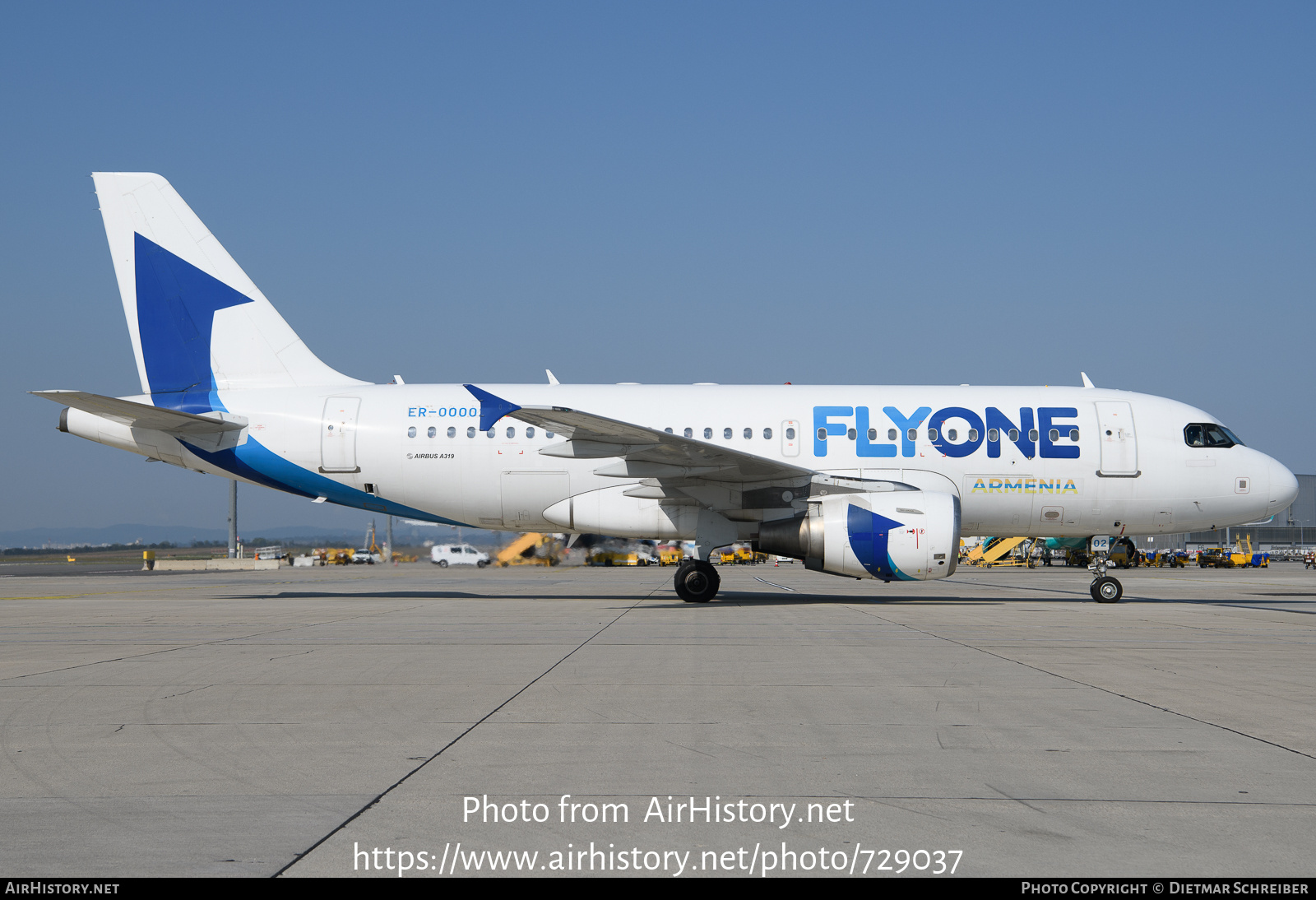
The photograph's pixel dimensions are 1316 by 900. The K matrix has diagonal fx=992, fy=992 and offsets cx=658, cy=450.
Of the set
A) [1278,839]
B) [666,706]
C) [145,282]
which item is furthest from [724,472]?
[1278,839]

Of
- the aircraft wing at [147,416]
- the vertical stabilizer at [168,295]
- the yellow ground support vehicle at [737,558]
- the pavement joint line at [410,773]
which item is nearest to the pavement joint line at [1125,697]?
the pavement joint line at [410,773]

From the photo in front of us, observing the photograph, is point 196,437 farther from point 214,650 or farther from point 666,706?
point 666,706

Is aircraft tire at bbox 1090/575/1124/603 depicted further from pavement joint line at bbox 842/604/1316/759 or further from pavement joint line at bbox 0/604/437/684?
pavement joint line at bbox 0/604/437/684

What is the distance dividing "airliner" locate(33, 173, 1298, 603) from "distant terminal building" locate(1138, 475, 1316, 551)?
236ft

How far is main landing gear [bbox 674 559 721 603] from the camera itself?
17688 millimetres

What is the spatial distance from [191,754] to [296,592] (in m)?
18.1

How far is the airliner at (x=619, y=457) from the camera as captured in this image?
1773cm

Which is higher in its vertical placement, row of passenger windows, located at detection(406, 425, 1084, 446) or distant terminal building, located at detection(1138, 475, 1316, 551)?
row of passenger windows, located at detection(406, 425, 1084, 446)

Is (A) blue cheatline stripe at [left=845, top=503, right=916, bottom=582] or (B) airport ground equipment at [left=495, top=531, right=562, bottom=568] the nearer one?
(A) blue cheatline stripe at [left=845, top=503, right=916, bottom=582]

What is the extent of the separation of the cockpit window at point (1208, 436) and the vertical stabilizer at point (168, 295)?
17464 millimetres

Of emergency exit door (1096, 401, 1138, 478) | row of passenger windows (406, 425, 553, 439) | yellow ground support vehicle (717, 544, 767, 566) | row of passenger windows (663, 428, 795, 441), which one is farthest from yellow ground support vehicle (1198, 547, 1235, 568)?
row of passenger windows (406, 425, 553, 439)

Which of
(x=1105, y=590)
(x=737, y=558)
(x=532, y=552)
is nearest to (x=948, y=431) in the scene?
(x=1105, y=590)

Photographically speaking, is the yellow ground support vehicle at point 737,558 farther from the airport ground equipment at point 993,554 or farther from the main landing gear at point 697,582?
the main landing gear at point 697,582

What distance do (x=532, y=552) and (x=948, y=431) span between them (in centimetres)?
3253
